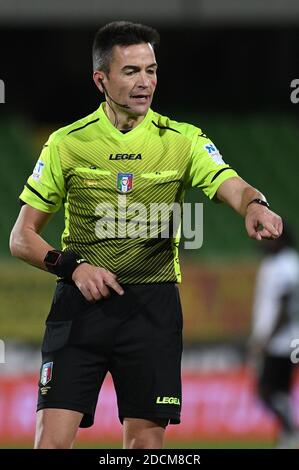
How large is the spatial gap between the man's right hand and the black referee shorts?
0.77 feet

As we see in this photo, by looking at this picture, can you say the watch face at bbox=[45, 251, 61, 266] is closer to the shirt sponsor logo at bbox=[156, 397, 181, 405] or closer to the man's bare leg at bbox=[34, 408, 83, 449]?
the man's bare leg at bbox=[34, 408, 83, 449]

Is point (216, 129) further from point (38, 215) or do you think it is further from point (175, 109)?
point (38, 215)

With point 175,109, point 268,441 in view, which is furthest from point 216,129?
point 268,441

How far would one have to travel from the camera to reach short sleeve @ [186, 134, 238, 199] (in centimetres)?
496

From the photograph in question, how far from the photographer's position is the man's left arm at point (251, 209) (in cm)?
450

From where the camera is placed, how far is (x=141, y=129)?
16.7 feet

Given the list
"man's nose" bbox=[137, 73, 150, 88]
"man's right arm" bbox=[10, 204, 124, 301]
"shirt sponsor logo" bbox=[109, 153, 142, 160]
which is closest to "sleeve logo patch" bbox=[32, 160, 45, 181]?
"man's right arm" bbox=[10, 204, 124, 301]
